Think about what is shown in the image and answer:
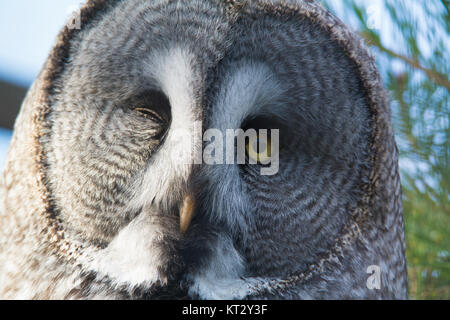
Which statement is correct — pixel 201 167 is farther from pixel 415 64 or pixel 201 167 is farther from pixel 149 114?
pixel 415 64

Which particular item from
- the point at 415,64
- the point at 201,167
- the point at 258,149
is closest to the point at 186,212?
the point at 201,167

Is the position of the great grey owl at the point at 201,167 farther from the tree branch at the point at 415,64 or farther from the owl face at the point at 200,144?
the tree branch at the point at 415,64

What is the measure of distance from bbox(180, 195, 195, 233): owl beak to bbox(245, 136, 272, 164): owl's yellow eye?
199 mm

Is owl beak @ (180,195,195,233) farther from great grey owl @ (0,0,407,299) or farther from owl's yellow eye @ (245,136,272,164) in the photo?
owl's yellow eye @ (245,136,272,164)

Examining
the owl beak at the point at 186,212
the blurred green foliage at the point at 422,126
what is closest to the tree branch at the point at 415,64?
the blurred green foliage at the point at 422,126

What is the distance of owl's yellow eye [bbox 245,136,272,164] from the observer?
4.58 feet

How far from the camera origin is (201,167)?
129 centimetres

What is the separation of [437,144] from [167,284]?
2.75ft

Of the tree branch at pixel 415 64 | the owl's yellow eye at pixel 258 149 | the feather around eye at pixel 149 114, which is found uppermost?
the tree branch at pixel 415 64

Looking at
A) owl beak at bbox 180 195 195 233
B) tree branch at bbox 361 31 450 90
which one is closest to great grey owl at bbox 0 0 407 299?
owl beak at bbox 180 195 195 233

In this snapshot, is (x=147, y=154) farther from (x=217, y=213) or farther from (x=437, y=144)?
(x=437, y=144)

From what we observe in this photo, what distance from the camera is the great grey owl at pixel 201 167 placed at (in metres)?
1.33

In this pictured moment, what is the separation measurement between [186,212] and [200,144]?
154mm
